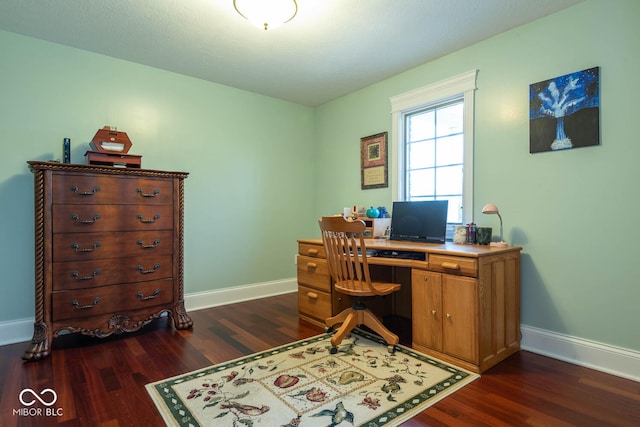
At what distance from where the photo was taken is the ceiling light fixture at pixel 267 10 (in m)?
2.03

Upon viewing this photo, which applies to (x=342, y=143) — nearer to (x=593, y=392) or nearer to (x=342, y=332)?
(x=342, y=332)

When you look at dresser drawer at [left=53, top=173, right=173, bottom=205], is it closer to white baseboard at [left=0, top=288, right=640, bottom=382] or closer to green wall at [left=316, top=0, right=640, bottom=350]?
white baseboard at [left=0, top=288, right=640, bottom=382]

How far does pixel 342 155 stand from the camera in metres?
4.14

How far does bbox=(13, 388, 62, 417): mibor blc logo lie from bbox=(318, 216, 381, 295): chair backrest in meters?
1.79

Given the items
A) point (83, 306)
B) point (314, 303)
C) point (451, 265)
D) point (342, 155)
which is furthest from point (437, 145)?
point (83, 306)

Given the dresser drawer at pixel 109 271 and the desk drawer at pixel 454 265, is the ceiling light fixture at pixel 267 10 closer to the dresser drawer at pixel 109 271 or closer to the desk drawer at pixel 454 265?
the desk drawer at pixel 454 265

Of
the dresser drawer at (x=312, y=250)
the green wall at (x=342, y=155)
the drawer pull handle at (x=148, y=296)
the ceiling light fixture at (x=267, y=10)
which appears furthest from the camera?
the dresser drawer at (x=312, y=250)

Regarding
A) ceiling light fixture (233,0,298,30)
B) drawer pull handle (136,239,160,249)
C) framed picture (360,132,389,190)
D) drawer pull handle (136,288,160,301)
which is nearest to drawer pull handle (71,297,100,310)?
drawer pull handle (136,288,160,301)

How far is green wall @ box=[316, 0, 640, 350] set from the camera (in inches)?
82.0

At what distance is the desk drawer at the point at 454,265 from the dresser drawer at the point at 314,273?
93 centimetres

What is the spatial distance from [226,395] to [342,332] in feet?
3.00

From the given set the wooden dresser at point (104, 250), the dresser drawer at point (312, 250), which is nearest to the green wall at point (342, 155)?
the wooden dresser at point (104, 250)

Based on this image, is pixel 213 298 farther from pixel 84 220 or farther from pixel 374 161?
pixel 374 161

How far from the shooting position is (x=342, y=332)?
244 cm
